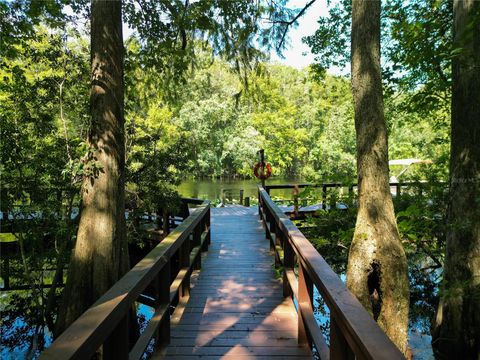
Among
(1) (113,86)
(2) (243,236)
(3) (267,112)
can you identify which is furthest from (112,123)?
(3) (267,112)

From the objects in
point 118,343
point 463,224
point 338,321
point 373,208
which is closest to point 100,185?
point 118,343

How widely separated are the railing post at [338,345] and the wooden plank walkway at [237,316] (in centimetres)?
111

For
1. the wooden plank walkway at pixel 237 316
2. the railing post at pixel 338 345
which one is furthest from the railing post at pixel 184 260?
the railing post at pixel 338 345

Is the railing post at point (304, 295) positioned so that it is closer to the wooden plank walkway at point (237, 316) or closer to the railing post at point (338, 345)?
the wooden plank walkway at point (237, 316)

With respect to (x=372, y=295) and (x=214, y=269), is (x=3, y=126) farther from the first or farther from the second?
(x=372, y=295)

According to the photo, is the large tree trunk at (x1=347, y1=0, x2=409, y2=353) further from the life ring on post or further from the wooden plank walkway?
the life ring on post

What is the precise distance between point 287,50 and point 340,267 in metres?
6.08

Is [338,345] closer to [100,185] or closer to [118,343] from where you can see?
[118,343]

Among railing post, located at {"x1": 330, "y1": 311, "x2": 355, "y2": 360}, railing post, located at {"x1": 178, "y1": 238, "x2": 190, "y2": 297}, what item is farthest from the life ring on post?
railing post, located at {"x1": 330, "y1": 311, "x2": 355, "y2": 360}

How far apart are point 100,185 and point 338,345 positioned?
3641 millimetres

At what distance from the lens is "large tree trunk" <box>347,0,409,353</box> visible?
16.1 feet

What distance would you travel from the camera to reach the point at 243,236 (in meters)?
8.41

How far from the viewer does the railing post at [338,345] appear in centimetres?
170

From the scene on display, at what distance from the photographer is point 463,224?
5168mm
